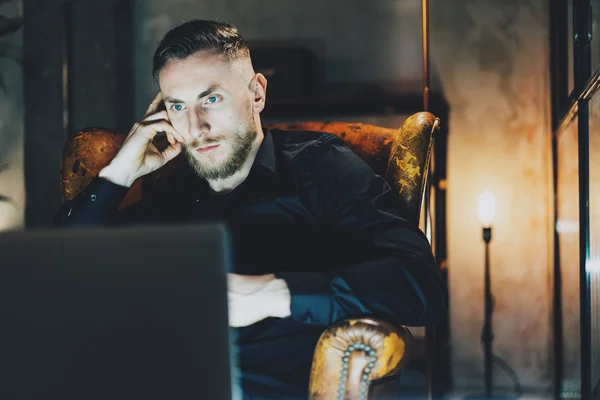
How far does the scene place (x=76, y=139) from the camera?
2.12 m

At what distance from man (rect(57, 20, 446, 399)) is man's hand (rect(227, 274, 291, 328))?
244 millimetres

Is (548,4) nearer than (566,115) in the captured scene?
No

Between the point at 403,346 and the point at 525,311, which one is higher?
the point at 403,346

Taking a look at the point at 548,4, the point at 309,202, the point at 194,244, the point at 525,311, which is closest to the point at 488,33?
the point at 548,4

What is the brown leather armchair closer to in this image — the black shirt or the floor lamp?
the black shirt

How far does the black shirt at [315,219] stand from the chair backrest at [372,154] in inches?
4.9

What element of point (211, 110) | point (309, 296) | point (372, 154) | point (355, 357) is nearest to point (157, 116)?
point (211, 110)

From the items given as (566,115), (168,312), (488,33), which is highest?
(488,33)

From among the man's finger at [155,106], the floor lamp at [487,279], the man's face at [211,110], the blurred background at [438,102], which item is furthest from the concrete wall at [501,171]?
the man's finger at [155,106]

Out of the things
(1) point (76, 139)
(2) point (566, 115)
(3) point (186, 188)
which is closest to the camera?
(3) point (186, 188)

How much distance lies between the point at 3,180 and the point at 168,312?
3.04m

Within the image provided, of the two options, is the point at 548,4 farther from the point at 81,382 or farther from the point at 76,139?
the point at 81,382

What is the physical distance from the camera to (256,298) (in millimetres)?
1251

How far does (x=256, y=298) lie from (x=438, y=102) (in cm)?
222
